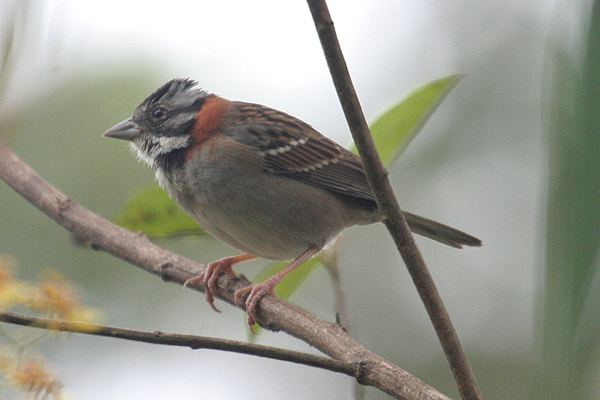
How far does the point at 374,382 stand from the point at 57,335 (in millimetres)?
1064

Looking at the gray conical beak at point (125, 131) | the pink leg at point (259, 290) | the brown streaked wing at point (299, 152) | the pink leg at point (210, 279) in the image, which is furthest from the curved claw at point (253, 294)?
the gray conical beak at point (125, 131)

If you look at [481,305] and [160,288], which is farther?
[160,288]

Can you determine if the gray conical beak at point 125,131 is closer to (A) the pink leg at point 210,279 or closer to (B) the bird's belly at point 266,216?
(B) the bird's belly at point 266,216

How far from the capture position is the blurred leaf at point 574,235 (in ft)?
3.24

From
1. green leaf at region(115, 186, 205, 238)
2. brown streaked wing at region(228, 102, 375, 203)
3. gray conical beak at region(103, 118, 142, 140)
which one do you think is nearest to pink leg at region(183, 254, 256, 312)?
green leaf at region(115, 186, 205, 238)

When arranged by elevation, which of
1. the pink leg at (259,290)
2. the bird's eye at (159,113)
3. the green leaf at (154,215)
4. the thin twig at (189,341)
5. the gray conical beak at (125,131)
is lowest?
the pink leg at (259,290)

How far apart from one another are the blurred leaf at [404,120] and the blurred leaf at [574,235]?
1.78m

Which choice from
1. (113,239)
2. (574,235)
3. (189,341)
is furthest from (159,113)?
(574,235)

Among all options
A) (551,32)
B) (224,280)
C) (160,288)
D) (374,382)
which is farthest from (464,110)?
(551,32)

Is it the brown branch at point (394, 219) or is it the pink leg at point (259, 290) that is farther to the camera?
the pink leg at point (259, 290)

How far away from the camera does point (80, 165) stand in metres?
6.77

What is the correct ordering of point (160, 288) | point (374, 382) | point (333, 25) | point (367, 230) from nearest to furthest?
point (333, 25), point (374, 382), point (160, 288), point (367, 230)

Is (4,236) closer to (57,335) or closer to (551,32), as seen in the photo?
(57,335)

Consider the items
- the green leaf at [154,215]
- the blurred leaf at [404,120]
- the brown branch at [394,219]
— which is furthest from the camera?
the green leaf at [154,215]
